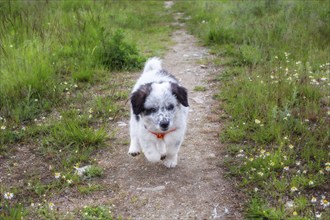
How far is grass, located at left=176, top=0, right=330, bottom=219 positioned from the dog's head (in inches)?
38.1

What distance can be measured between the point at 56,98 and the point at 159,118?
269 centimetres

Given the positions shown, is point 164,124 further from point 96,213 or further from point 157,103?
point 96,213

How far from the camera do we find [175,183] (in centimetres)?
425

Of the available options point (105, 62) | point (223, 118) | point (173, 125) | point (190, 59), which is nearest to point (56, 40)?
point (105, 62)

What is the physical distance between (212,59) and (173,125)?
4257 mm

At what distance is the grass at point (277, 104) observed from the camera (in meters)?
3.92

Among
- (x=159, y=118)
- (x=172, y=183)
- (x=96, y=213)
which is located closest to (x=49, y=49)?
(x=159, y=118)

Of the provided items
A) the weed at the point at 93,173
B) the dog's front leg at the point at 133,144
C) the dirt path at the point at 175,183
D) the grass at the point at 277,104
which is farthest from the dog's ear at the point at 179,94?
the weed at the point at 93,173

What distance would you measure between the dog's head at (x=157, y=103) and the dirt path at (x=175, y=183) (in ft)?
2.05

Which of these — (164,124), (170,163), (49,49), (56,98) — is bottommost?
(56,98)

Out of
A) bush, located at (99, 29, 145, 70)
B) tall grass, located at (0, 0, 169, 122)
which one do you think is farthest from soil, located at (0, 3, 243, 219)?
bush, located at (99, 29, 145, 70)

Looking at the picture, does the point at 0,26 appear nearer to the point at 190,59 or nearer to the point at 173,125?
the point at 190,59

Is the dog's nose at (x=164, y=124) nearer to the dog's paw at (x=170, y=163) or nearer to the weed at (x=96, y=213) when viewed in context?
the dog's paw at (x=170, y=163)

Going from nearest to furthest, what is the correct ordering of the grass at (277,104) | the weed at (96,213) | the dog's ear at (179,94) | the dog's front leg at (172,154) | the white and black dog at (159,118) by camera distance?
the weed at (96,213) < the grass at (277,104) < the white and black dog at (159,118) < the dog's ear at (179,94) < the dog's front leg at (172,154)
